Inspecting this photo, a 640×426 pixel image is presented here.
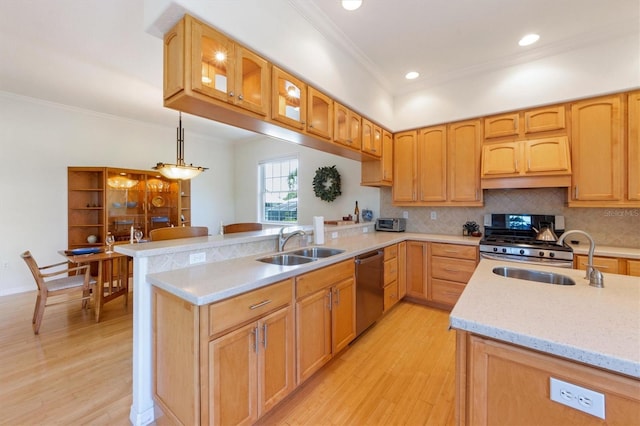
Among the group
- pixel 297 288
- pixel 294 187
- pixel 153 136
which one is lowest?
pixel 297 288

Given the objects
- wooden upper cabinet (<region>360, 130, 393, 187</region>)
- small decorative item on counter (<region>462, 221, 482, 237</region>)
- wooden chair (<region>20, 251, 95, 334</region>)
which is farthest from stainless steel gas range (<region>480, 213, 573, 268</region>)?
wooden chair (<region>20, 251, 95, 334</region>)

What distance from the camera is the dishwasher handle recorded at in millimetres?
2496

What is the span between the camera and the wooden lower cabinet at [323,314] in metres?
1.82

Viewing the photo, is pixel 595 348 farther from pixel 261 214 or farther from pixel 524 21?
pixel 261 214

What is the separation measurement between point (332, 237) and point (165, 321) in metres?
2.01

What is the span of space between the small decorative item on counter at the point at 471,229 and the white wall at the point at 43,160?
5118 millimetres

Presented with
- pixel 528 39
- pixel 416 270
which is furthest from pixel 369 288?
pixel 528 39

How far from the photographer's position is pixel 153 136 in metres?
5.32

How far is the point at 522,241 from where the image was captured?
294 centimetres

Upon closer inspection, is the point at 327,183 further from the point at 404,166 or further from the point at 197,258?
the point at 197,258

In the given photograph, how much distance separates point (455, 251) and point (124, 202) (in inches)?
218

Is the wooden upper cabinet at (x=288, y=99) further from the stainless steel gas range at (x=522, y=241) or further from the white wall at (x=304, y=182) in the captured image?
the stainless steel gas range at (x=522, y=241)

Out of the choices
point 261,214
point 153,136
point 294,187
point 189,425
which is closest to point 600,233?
point 189,425

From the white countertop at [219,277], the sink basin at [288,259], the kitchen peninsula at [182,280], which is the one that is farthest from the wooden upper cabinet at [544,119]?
the sink basin at [288,259]
